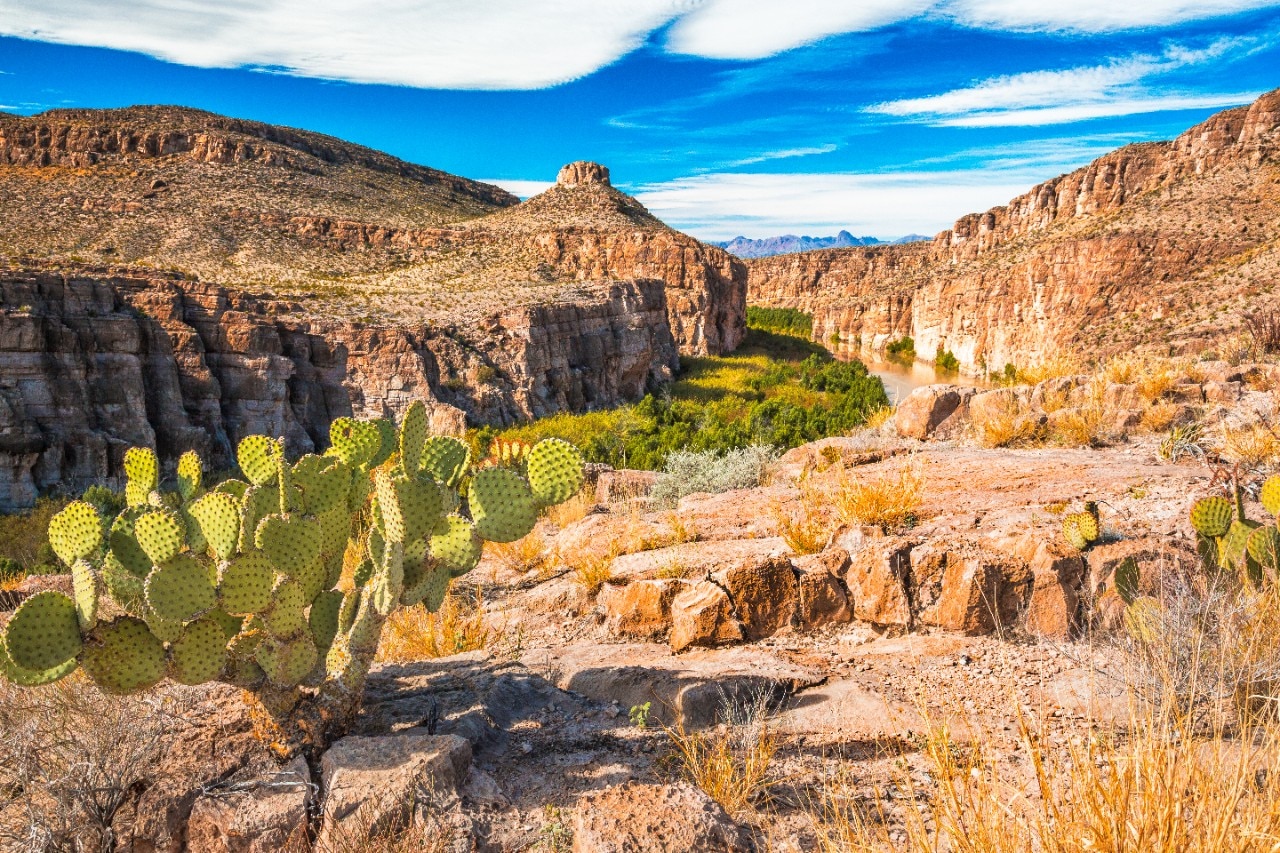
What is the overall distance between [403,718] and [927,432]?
7.52 meters

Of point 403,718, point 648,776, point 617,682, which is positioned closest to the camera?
point 648,776

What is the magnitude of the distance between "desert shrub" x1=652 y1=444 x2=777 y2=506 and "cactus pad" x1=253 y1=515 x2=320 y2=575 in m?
5.69

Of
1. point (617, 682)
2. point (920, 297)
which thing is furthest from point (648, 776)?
point (920, 297)

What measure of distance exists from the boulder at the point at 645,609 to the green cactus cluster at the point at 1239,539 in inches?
117

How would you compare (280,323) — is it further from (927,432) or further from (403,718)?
(403,718)

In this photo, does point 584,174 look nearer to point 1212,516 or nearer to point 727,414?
point 727,414

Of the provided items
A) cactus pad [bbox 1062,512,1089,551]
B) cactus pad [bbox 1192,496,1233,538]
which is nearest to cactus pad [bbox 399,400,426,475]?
cactus pad [bbox 1062,512,1089,551]

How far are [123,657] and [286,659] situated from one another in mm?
602

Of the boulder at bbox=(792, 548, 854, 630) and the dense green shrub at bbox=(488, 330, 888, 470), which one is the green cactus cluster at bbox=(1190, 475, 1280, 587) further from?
the dense green shrub at bbox=(488, 330, 888, 470)

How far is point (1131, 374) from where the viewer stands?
9508 mm

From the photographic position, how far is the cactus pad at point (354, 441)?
13.0 ft

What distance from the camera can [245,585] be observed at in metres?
3.29

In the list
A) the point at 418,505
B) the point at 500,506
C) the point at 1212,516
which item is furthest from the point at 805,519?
the point at 418,505

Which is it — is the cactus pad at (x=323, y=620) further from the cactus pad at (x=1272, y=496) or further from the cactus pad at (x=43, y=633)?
the cactus pad at (x=1272, y=496)
